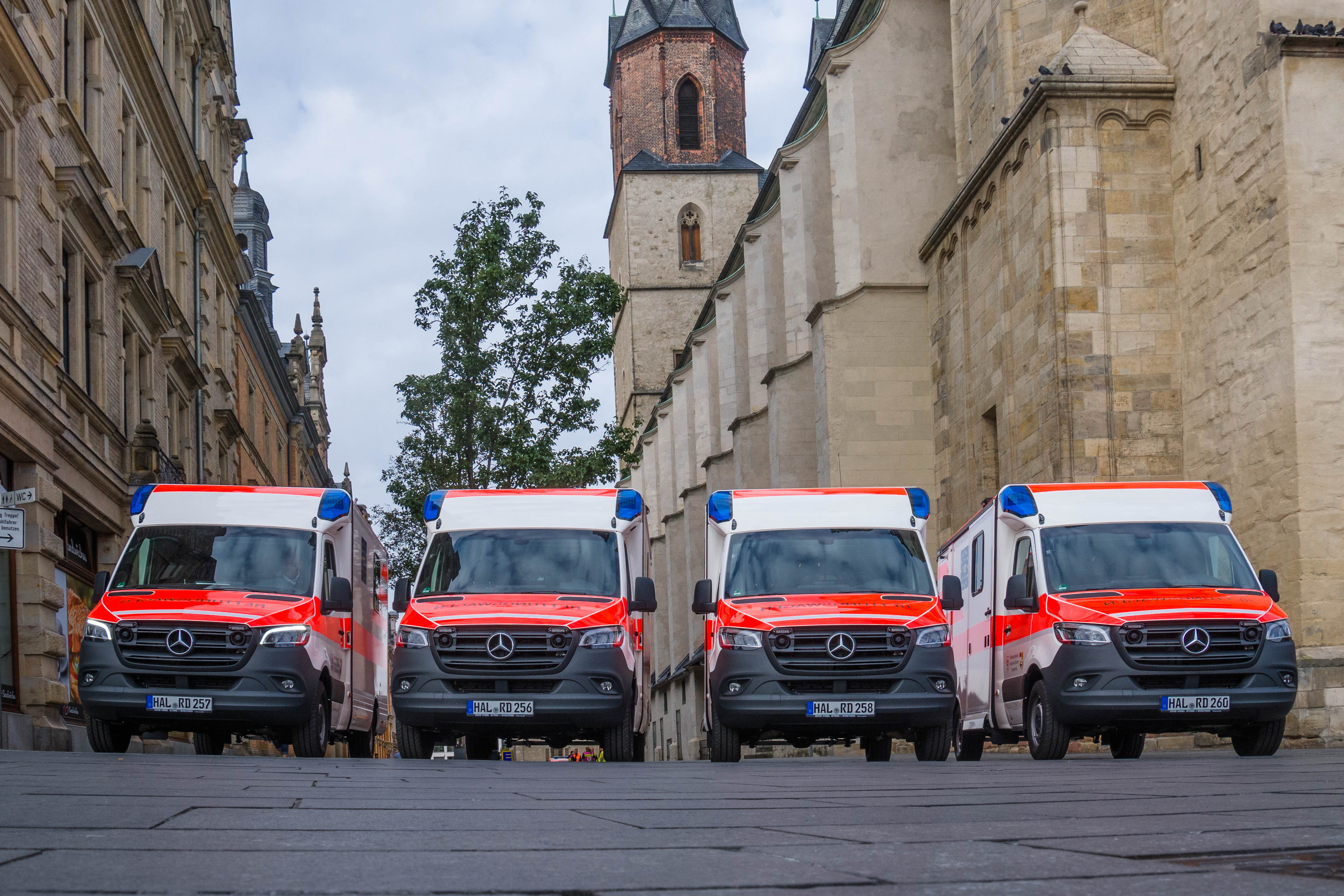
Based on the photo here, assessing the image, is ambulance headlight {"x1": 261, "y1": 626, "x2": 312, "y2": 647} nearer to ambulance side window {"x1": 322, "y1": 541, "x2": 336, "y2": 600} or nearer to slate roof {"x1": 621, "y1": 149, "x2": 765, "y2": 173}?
ambulance side window {"x1": 322, "y1": 541, "x2": 336, "y2": 600}

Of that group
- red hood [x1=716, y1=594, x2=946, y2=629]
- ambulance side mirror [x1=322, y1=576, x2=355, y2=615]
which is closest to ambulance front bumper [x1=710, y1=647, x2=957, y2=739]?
red hood [x1=716, y1=594, x2=946, y2=629]

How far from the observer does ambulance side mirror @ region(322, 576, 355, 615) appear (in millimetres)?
15117

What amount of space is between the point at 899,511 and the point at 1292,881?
448 inches

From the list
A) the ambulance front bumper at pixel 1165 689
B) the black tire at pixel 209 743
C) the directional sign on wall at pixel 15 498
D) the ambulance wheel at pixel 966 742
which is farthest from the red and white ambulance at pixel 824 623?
the directional sign on wall at pixel 15 498

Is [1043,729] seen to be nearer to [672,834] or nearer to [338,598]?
[338,598]

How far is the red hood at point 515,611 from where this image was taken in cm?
1418

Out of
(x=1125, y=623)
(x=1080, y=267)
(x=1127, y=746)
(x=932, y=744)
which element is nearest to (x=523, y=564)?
(x=932, y=744)

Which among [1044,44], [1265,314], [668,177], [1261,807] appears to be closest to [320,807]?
[1261,807]

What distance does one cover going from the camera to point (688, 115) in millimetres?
79438

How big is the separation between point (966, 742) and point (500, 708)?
541cm

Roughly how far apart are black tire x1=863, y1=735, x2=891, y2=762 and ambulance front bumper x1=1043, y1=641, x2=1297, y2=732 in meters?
2.11

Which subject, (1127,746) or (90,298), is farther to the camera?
(90,298)

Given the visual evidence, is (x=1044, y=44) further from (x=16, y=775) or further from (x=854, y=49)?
(x=16, y=775)

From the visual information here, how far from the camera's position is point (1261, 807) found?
6.55 meters
